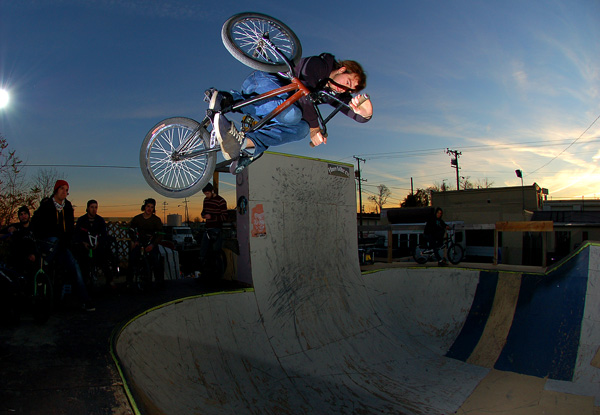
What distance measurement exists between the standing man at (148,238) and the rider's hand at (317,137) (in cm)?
341

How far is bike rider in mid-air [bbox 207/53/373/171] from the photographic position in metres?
2.96

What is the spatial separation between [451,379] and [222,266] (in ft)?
13.8

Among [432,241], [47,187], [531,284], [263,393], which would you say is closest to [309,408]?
[263,393]

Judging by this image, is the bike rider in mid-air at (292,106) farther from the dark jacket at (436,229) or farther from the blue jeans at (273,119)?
the dark jacket at (436,229)

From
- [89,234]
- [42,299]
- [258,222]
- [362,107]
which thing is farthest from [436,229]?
[42,299]

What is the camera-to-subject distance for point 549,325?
18.1ft

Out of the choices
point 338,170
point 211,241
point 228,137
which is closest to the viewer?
point 228,137

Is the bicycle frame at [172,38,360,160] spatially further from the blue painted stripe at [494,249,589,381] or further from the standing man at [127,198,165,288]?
the blue painted stripe at [494,249,589,381]

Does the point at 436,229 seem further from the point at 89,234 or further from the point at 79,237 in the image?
the point at 79,237

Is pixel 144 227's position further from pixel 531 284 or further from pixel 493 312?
pixel 531 284

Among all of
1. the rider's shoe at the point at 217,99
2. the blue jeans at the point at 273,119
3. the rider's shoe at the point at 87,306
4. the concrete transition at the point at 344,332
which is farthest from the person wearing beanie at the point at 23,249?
the blue jeans at the point at 273,119

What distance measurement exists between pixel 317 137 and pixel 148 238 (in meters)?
3.63

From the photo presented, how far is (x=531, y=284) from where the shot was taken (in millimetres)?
6324

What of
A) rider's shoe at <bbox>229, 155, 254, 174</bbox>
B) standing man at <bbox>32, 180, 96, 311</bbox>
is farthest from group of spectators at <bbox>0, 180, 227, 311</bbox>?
rider's shoe at <bbox>229, 155, 254, 174</bbox>
